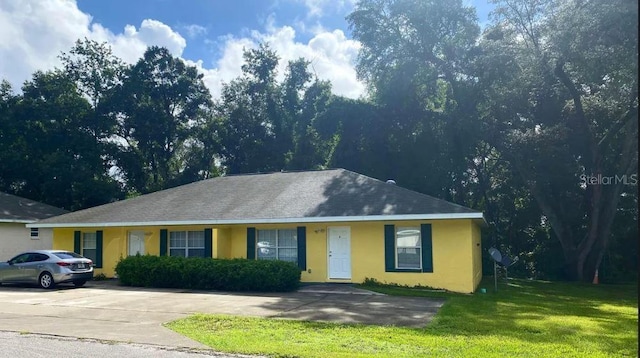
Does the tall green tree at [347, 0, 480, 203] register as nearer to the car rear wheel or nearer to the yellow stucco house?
the yellow stucco house

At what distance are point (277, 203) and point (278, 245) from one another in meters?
1.71

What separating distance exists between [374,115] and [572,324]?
2113 centimetres

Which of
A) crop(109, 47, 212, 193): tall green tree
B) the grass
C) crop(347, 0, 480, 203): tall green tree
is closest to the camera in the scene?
the grass

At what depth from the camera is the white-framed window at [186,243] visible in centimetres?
2066

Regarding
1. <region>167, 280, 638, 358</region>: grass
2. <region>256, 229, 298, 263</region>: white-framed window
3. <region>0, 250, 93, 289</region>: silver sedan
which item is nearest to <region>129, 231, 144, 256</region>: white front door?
<region>0, 250, 93, 289</region>: silver sedan

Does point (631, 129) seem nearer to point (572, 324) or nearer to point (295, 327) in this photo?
point (572, 324)

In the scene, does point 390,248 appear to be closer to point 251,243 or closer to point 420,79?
point 251,243

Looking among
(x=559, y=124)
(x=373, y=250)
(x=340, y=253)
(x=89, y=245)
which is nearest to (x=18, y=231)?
(x=89, y=245)

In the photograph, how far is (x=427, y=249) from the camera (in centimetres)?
1745

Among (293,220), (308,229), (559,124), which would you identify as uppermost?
(559,124)

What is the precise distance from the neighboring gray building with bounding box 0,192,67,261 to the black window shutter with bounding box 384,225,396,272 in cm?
1848

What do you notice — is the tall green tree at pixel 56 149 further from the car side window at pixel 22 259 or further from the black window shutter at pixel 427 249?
the black window shutter at pixel 427 249

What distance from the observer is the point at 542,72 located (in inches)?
1014

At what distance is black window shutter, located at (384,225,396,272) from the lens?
17.9 meters
